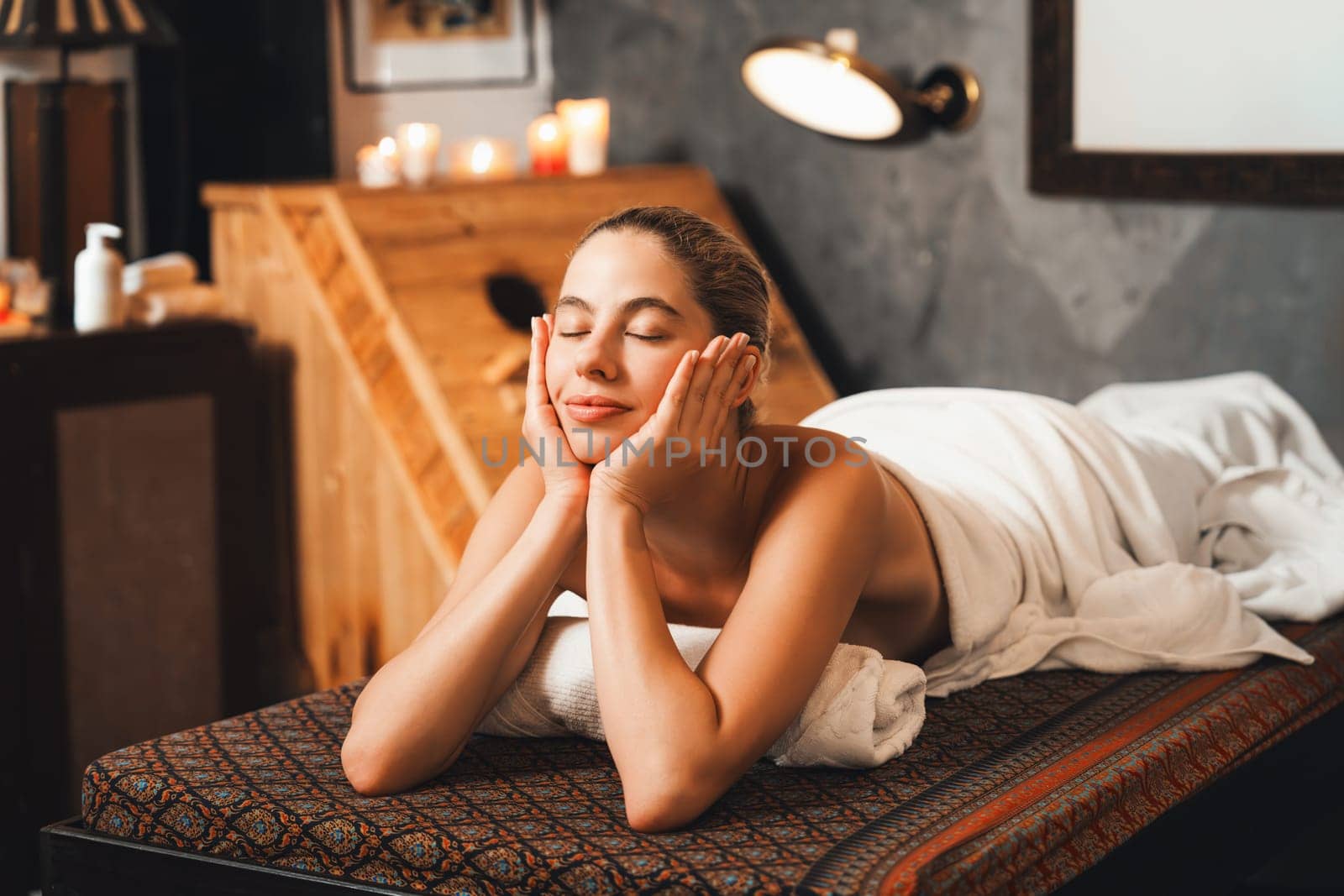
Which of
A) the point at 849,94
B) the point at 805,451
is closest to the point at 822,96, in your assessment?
the point at 849,94

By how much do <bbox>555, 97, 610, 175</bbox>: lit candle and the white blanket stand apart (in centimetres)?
125

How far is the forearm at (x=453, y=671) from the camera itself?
5.11 feet

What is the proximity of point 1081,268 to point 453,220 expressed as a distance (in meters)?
1.35

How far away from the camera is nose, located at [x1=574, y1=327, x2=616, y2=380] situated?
5.17ft

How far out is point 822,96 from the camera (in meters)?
3.22

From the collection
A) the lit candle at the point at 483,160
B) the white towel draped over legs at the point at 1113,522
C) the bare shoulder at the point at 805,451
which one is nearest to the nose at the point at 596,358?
the bare shoulder at the point at 805,451

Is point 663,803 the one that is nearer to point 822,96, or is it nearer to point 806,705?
point 806,705

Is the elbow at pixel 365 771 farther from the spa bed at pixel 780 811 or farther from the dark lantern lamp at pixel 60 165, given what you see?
the dark lantern lamp at pixel 60 165

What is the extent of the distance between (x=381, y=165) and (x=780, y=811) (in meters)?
2.17

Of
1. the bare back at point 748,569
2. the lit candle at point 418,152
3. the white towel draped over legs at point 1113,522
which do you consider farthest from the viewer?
the lit candle at point 418,152

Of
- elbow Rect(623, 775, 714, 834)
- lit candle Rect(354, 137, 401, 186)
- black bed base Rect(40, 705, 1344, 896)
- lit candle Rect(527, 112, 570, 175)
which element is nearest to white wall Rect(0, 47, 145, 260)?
lit candle Rect(354, 137, 401, 186)

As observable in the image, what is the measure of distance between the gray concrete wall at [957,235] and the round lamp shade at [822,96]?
0.26m

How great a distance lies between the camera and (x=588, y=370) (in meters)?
1.58

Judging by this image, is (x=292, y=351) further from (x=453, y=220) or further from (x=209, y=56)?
(x=209, y=56)
